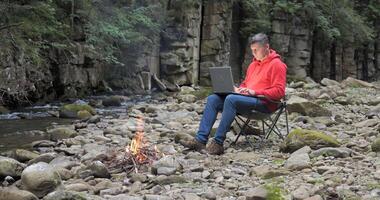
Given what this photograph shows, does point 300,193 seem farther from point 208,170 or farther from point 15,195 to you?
point 15,195

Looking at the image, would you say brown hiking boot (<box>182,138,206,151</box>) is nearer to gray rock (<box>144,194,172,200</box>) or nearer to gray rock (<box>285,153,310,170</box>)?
gray rock (<box>285,153,310,170</box>)

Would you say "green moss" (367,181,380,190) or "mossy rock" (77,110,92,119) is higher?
"green moss" (367,181,380,190)

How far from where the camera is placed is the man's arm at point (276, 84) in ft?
20.9

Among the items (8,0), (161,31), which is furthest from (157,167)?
(161,31)

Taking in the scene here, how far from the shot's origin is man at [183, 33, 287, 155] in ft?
20.6

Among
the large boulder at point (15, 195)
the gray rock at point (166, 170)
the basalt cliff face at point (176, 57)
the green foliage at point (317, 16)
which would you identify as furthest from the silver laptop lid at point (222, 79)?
the green foliage at point (317, 16)

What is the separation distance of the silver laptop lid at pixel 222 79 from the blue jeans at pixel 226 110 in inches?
4.7

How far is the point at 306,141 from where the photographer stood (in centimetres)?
604

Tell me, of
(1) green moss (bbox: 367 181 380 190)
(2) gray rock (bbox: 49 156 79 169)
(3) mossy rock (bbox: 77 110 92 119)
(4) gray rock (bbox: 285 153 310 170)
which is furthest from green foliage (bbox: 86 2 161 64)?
(1) green moss (bbox: 367 181 380 190)

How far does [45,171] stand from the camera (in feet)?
15.3

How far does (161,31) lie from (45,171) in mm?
21700

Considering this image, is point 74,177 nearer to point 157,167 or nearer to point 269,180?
point 157,167

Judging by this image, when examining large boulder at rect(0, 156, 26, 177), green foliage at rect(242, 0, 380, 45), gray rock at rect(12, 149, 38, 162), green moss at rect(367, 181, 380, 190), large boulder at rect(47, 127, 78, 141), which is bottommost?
large boulder at rect(47, 127, 78, 141)

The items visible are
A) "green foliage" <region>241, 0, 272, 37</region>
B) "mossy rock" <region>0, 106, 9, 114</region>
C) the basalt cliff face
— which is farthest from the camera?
"green foliage" <region>241, 0, 272, 37</region>
